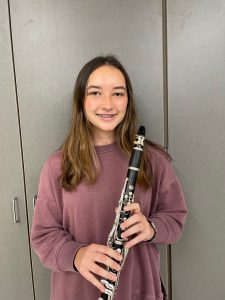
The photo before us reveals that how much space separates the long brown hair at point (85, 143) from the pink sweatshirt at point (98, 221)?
1.0 inches

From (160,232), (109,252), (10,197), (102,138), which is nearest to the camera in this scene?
(109,252)

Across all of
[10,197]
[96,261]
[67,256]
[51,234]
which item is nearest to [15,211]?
[10,197]

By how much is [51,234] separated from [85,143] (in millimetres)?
338

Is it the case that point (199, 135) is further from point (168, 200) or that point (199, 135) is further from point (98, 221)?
point (98, 221)

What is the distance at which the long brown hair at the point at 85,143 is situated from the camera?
102cm

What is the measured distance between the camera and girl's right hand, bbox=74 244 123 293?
0.83 metres

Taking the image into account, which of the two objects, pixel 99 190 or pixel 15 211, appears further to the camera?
pixel 15 211

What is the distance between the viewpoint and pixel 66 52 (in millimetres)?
1171

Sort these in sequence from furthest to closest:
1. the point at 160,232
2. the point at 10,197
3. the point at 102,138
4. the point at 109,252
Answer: the point at 10,197
the point at 102,138
the point at 160,232
the point at 109,252

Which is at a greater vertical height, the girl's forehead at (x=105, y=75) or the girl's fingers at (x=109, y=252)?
the girl's forehead at (x=105, y=75)

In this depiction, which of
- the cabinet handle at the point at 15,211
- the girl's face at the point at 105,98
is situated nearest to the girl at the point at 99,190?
the girl's face at the point at 105,98

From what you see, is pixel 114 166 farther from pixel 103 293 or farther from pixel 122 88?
pixel 103 293

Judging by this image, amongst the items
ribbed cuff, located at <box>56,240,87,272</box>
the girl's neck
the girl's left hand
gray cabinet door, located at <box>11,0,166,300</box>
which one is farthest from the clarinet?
gray cabinet door, located at <box>11,0,166,300</box>

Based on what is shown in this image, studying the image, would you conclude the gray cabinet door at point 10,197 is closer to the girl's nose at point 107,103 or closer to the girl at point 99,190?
the girl at point 99,190
